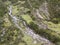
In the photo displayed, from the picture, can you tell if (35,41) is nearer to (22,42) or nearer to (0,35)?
(22,42)

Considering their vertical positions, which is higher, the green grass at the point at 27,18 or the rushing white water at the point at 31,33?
the green grass at the point at 27,18

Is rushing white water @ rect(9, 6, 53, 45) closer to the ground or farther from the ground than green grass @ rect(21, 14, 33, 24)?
closer to the ground

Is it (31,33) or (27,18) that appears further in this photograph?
(27,18)

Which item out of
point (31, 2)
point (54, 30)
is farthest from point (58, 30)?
point (31, 2)

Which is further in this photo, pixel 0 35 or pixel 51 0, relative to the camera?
pixel 51 0

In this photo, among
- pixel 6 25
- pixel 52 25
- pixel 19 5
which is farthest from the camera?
pixel 19 5

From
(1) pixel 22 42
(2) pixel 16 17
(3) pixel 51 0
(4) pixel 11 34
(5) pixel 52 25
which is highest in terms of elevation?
(3) pixel 51 0

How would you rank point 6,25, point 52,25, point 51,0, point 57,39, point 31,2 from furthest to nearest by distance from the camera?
point 31,2
point 51,0
point 6,25
point 52,25
point 57,39

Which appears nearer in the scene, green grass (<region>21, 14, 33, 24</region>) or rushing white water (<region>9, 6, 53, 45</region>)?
rushing white water (<region>9, 6, 53, 45</region>)

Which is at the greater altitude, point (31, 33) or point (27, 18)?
point (27, 18)

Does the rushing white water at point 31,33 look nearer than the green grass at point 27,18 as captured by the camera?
Yes

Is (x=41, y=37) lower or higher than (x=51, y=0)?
lower
